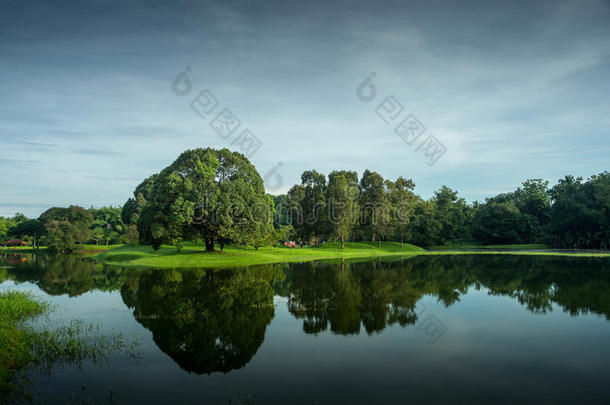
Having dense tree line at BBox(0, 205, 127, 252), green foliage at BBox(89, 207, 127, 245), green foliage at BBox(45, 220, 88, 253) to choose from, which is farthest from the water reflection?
green foliage at BBox(89, 207, 127, 245)

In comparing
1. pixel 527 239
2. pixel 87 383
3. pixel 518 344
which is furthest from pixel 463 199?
pixel 87 383

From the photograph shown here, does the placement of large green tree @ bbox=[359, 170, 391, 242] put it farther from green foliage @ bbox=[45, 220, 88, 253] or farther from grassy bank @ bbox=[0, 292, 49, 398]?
grassy bank @ bbox=[0, 292, 49, 398]

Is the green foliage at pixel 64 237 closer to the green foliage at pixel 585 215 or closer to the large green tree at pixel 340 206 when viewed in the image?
the large green tree at pixel 340 206

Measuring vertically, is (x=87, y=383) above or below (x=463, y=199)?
below

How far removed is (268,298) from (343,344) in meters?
8.54

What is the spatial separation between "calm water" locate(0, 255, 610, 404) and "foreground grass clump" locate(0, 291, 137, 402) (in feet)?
Result: 2.14

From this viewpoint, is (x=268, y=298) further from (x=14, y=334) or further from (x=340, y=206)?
(x=340, y=206)

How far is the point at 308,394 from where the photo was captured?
845 cm

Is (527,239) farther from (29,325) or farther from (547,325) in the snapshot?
(29,325)

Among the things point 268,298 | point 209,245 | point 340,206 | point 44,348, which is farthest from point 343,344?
point 340,206

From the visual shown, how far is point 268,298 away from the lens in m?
20.0

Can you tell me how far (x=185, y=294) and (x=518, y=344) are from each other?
16087mm

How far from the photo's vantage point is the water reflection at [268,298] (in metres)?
12.5

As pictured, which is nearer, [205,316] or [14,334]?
[14,334]
